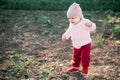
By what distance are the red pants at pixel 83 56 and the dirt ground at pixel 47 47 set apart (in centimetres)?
19

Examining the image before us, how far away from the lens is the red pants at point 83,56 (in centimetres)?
470

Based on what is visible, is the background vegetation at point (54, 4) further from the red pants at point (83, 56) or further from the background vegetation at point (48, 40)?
the red pants at point (83, 56)

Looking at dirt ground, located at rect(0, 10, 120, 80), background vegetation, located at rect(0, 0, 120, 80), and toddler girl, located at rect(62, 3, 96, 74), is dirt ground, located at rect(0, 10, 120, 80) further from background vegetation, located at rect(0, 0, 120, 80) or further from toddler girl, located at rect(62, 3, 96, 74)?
toddler girl, located at rect(62, 3, 96, 74)

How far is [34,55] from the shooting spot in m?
5.68

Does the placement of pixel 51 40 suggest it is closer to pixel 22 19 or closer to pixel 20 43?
pixel 20 43

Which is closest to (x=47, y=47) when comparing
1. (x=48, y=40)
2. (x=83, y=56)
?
(x=48, y=40)

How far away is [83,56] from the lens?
472cm

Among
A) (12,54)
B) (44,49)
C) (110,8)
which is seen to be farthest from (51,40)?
(110,8)

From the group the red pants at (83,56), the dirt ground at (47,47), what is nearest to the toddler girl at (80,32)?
the red pants at (83,56)

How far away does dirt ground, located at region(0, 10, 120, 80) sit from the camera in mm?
4984

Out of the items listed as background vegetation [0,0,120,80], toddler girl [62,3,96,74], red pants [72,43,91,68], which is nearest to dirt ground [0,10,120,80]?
background vegetation [0,0,120,80]

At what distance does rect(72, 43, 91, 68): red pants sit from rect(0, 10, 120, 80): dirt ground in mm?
195

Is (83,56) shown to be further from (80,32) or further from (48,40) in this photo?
(48,40)

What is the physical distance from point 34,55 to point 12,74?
79cm
